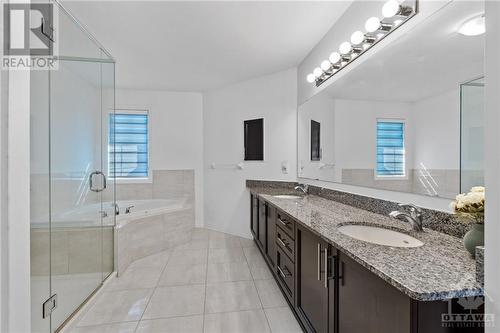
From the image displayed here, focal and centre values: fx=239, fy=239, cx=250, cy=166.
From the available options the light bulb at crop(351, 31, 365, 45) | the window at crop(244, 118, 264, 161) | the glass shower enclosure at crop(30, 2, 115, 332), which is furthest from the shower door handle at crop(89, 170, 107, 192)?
the light bulb at crop(351, 31, 365, 45)

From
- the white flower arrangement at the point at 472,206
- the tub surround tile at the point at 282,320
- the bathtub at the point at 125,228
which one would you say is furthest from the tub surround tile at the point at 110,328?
the white flower arrangement at the point at 472,206

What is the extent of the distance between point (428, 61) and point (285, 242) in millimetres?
1535

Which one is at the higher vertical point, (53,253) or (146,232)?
(53,253)

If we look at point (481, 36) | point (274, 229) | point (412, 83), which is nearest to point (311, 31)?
point (412, 83)

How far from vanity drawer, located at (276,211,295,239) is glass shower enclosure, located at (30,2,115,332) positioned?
65.0 inches

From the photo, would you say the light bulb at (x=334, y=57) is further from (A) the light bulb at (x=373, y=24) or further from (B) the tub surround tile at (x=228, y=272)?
(B) the tub surround tile at (x=228, y=272)

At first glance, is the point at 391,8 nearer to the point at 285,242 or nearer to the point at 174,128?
the point at 285,242

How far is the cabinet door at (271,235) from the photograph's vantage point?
90.8 inches

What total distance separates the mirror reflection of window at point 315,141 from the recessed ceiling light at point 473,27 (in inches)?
58.3

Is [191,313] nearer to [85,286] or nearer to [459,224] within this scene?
[85,286]

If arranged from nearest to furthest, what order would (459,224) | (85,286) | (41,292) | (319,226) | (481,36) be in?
(481,36)
(459,224)
(319,226)
(41,292)
(85,286)

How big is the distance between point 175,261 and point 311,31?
299cm

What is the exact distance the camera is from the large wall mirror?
1113 mm

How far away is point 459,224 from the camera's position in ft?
3.80
